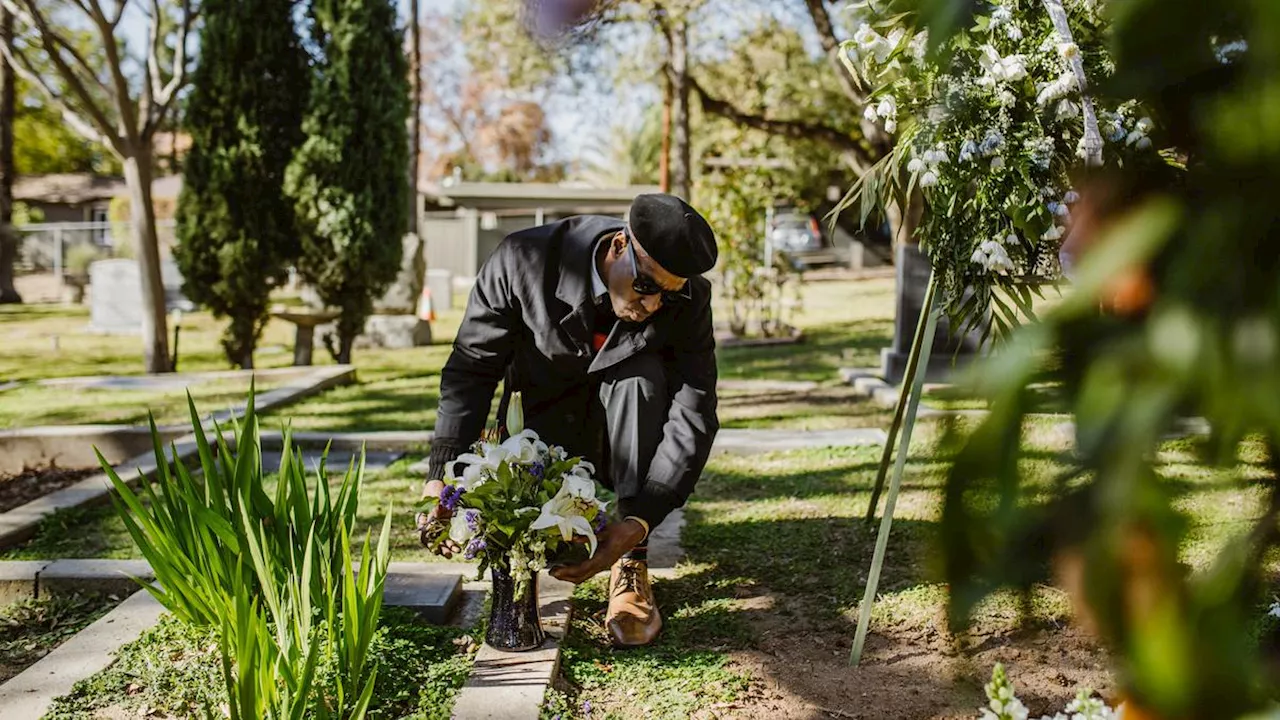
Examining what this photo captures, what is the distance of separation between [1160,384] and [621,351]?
281 cm

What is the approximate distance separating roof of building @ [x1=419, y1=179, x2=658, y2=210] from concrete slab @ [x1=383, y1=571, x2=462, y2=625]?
29.7 metres

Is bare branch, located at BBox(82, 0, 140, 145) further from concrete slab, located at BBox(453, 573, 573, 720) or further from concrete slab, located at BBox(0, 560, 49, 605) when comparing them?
concrete slab, located at BBox(453, 573, 573, 720)

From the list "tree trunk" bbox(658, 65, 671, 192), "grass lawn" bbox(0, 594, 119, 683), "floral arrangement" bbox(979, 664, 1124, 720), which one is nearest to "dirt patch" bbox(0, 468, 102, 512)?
"grass lawn" bbox(0, 594, 119, 683)

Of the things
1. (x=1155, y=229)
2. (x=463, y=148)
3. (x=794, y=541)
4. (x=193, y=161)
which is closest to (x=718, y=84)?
(x=193, y=161)

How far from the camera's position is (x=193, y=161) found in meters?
9.46

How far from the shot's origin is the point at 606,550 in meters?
2.90

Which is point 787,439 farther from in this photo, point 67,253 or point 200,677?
point 67,253

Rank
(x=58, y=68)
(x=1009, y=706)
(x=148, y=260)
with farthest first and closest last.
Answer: (x=148, y=260), (x=58, y=68), (x=1009, y=706)

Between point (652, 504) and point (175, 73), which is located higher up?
point (175, 73)

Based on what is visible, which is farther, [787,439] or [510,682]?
[787,439]

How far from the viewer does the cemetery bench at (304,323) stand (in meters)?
9.71

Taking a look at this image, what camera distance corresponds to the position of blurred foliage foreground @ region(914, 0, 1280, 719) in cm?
50

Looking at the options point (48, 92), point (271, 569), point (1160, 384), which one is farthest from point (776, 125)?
point (1160, 384)

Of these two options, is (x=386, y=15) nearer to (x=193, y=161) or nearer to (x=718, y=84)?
(x=193, y=161)
